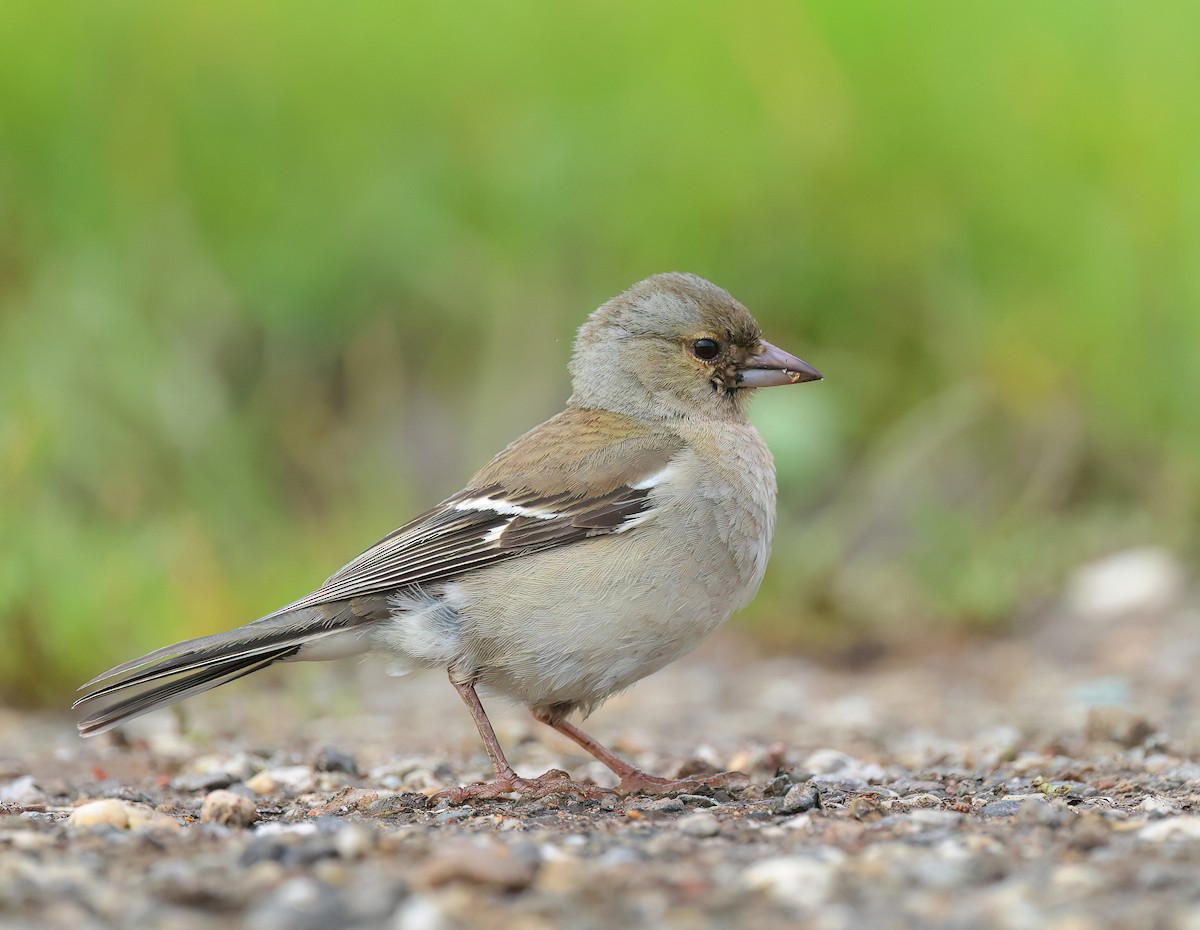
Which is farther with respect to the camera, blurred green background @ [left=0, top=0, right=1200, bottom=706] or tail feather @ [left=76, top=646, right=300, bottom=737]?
blurred green background @ [left=0, top=0, right=1200, bottom=706]

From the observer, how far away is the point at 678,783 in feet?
13.9

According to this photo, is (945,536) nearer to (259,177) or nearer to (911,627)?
(911,627)

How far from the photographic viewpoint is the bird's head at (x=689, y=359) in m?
5.00

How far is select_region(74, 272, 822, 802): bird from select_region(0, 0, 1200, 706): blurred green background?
82.5 inches

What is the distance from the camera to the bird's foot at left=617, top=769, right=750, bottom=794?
13.7 ft

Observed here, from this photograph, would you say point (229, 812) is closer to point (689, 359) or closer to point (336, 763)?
point (336, 763)

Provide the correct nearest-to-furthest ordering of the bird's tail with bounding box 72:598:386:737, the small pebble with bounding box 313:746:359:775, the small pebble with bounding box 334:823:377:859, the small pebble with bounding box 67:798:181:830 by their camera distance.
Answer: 1. the small pebble with bounding box 334:823:377:859
2. the small pebble with bounding box 67:798:181:830
3. the bird's tail with bounding box 72:598:386:737
4. the small pebble with bounding box 313:746:359:775

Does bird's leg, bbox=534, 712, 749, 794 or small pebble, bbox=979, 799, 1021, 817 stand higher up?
small pebble, bbox=979, 799, 1021, 817

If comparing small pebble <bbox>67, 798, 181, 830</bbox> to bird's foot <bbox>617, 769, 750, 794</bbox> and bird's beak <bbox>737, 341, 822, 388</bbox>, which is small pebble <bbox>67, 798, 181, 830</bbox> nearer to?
bird's foot <bbox>617, 769, 750, 794</bbox>

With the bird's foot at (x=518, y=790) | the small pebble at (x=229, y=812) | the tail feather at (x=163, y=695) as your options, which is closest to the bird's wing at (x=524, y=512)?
the tail feather at (x=163, y=695)

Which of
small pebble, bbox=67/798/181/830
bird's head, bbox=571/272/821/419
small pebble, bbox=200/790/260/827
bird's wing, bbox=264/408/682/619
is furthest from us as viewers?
bird's head, bbox=571/272/821/419

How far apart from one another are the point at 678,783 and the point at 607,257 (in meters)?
4.53

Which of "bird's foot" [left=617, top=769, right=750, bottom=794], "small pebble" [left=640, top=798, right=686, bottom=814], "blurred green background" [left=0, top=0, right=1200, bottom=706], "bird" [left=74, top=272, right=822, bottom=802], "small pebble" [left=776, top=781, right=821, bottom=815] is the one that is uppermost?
"blurred green background" [left=0, top=0, right=1200, bottom=706]

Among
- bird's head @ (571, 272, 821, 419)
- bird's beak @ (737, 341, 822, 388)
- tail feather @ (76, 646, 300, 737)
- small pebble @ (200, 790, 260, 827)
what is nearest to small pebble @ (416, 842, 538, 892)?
small pebble @ (200, 790, 260, 827)
